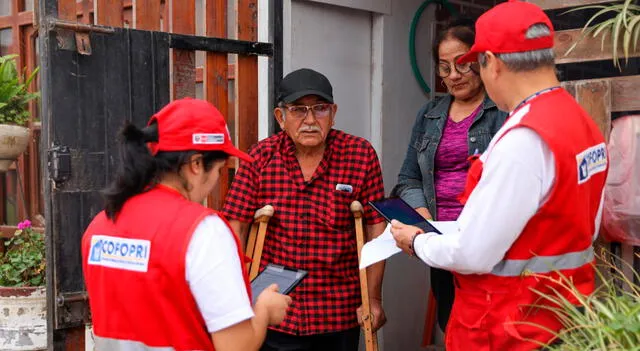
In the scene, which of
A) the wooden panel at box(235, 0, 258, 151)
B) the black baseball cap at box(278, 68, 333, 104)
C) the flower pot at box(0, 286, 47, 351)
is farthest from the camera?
the wooden panel at box(235, 0, 258, 151)

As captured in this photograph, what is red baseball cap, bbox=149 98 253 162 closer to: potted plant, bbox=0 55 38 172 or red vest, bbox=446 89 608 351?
red vest, bbox=446 89 608 351

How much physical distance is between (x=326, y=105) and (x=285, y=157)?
0.32m

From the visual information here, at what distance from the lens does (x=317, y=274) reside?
129 inches

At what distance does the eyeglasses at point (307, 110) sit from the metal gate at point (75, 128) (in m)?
0.74

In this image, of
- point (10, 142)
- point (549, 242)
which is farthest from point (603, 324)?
point (10, 142)

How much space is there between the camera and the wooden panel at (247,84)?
154 inches

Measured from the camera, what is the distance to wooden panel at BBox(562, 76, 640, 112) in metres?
2.97

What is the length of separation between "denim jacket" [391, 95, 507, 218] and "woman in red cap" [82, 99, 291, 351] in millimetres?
1372

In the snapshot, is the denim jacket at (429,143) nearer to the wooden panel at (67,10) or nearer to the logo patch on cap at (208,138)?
the logo patch on cap at (208,138)

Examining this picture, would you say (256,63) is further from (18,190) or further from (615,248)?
(18,190)

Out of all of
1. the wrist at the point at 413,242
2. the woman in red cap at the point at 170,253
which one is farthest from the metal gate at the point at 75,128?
the wrist at the point at 413,242

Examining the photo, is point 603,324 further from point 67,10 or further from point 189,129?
point 67,10

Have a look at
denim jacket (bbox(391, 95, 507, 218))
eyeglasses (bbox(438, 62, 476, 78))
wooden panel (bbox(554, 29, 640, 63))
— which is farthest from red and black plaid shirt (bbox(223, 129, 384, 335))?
wooden panel (bbox(554, 29, 640, 63))

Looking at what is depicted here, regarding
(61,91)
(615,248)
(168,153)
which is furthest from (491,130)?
(61,91)
